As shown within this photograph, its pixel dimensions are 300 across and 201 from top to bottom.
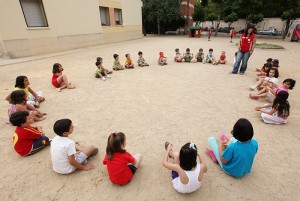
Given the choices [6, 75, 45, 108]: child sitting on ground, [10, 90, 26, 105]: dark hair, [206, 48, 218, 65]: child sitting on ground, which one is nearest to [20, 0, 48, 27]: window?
[6, 75, 45, 108]: child sitting on ground

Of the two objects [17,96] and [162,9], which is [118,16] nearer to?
[162,9]

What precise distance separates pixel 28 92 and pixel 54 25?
10.1 metres

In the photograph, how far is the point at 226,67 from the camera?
8523 mm

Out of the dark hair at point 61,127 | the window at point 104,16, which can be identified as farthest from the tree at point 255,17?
the dark hair at point 61,127

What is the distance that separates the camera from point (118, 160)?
7.57 feet

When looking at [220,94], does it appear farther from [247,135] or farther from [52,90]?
[52,90]

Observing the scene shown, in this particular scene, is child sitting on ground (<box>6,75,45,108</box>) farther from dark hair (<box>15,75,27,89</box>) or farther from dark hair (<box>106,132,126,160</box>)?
dark hair (<box>106,132,126,160</box>)

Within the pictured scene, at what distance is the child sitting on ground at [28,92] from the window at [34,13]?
30.1 feet

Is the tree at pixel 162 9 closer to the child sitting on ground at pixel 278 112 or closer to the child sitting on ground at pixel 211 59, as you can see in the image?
the child sitting on ground at pixel 211 59

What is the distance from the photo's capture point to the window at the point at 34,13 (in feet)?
36.4

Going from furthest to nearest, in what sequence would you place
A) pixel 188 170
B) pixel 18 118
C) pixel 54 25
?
pixel 54 25
pixel 18 118
pixel 188 170

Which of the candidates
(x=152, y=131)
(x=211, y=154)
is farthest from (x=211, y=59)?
(x=211, y=154)

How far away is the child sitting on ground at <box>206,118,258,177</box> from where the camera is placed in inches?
89.0

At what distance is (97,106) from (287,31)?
2643 centimetres
